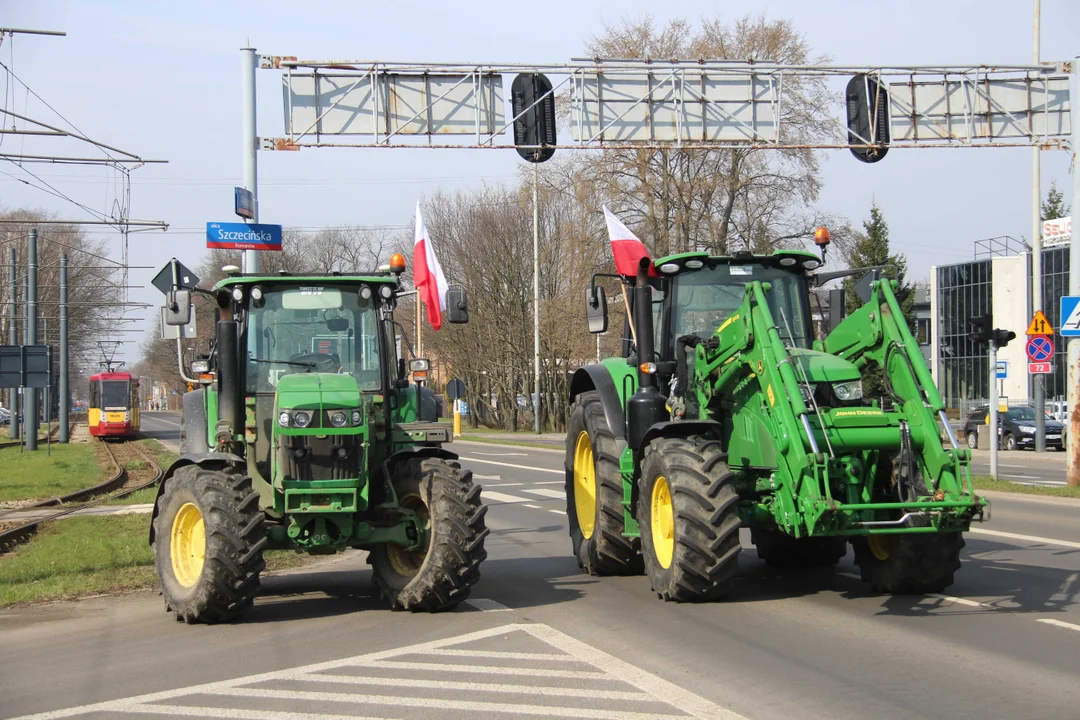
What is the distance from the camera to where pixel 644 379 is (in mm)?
10594

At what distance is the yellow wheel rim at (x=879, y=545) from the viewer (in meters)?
9.62

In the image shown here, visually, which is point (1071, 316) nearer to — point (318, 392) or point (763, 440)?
point (763, 440)

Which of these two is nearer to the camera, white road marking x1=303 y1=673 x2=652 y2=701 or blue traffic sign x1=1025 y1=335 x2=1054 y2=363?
white road marking x1=303 y1=673 x2=652 y2=701

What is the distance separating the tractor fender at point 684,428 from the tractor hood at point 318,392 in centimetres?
252

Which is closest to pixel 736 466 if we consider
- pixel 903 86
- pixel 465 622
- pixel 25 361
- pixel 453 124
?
pixel 465 622

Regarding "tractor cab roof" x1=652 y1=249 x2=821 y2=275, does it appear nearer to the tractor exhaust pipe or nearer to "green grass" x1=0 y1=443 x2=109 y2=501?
the tractor exhaust pipe

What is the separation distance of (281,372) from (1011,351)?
4954 centimetres

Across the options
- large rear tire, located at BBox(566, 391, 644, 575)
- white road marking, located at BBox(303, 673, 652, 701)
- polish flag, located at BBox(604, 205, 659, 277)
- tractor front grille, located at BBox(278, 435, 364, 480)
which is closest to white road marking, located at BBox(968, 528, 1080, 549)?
large rear tire, located at BBox(566, 391, 644, 575)

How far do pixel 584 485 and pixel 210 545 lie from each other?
4.64 meters

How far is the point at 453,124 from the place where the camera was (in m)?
19.8

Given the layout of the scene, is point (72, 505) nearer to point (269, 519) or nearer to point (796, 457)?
point (269, 519)

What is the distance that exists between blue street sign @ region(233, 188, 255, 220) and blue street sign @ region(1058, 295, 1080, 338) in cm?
1330

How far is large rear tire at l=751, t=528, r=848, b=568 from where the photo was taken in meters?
11.1

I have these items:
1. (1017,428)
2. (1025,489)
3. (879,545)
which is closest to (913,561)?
(879,545)
